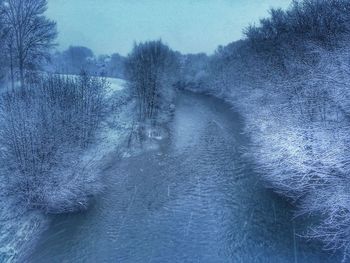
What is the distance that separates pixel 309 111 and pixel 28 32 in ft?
85.4

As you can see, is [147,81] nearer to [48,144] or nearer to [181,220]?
[48,144]

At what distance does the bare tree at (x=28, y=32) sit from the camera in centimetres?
2803

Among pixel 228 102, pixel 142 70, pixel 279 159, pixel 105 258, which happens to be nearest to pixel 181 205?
pixel 105 258

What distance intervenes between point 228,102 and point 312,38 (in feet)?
82.4

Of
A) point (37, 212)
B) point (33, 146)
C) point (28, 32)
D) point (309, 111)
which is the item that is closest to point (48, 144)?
point (33, 146)

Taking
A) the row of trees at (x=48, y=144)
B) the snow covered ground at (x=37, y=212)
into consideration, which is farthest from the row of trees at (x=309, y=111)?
the row of trees at (x=48, y=144)

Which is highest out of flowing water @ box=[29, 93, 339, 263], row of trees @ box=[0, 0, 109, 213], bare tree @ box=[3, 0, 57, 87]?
bare tree @ box=[3, 0, 57, 87]

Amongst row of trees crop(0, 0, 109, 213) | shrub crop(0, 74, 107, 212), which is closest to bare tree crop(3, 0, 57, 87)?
row of trees crop(0, 0, 109, 213)

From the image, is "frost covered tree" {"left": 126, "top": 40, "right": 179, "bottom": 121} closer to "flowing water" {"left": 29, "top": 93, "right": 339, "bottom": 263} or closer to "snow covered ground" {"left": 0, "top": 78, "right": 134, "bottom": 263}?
"snow covered ground" {"left": 0, "top": 78, "right": 134, "bottom": 263}

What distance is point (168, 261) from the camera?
11516 mm

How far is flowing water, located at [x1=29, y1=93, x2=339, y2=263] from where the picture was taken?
1187cm

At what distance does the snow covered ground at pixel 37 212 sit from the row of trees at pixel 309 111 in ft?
32.8

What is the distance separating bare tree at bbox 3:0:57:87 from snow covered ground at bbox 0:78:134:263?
9.57 m

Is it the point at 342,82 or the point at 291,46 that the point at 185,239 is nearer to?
the point at 342,82
